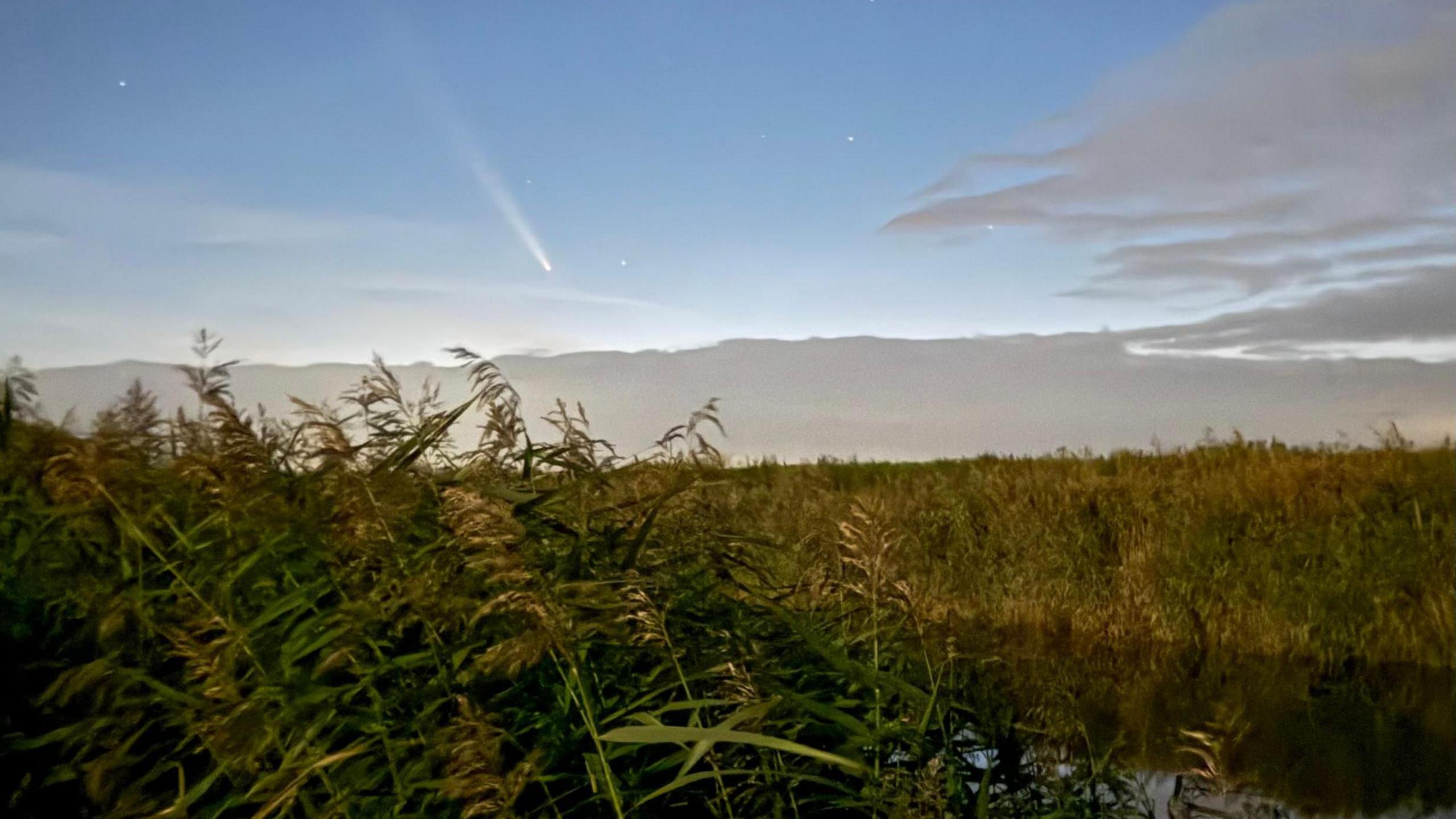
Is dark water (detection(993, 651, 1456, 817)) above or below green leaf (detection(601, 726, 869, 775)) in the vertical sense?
below

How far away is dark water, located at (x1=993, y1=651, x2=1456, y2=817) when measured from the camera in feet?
23.6

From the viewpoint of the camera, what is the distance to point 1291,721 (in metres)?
8.52

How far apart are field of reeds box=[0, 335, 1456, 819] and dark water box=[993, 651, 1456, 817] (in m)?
1.94

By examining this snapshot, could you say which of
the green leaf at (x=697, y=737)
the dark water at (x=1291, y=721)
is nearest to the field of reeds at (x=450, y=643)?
the green leaf at (x=697, y=737)

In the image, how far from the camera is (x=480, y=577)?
2875mm

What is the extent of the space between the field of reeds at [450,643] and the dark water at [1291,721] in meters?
1.94

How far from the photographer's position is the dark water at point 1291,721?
719 cm

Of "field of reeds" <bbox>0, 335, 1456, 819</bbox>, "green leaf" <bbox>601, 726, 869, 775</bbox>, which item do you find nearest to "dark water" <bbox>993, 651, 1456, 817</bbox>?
"field of reeds" <bbox>0, 335, 1456, 819</bbox>

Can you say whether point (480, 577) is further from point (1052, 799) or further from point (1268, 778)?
point (1268, 778)

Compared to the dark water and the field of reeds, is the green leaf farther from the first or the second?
the dark water

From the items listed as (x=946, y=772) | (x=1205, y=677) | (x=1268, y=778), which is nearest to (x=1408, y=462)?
(x=1205, y=677)

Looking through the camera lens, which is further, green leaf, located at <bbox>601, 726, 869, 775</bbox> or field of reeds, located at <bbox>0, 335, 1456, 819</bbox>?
field of reeds, located at <bbox>0, 335, 1456, 819</bbox>

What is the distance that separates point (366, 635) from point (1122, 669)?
8294 mm

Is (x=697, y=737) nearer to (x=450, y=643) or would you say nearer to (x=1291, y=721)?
(x=450, y=643)
